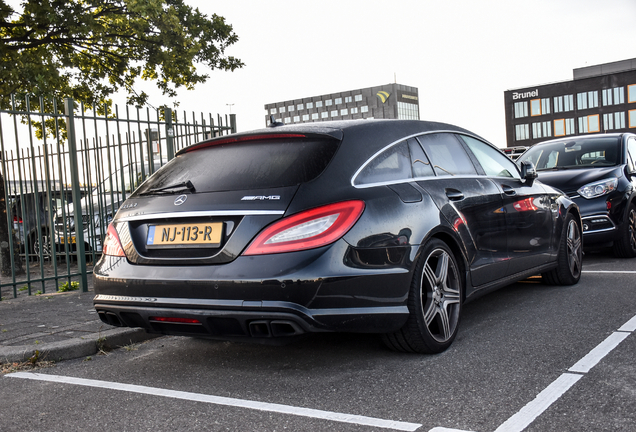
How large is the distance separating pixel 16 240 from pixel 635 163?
9.59m

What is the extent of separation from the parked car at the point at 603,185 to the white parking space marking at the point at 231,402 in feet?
19.2

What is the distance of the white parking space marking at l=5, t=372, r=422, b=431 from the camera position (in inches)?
114

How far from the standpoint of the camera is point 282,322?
334 centimetres

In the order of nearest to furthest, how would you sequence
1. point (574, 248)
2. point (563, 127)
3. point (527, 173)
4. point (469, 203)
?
point (469, 203) → point (527, 173) → point (574, 248) → point (563, 127)

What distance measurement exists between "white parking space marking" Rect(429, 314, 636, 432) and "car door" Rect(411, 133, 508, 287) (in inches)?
36.2

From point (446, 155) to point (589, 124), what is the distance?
9341 centimetres

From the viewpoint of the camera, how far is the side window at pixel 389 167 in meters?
3.75

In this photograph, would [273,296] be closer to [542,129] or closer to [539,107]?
[542,129]

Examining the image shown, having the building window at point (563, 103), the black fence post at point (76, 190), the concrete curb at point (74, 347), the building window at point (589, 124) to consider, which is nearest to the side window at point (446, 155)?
the concrete curb at point (74, 347)

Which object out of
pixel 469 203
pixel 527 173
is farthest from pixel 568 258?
pixel 469 203

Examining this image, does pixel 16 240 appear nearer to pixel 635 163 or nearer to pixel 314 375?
pixel 314 375

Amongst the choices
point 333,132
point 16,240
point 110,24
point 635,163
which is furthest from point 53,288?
point 110,24

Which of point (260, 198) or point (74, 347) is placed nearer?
point (260, 198)

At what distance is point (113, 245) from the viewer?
3971 millimetres
